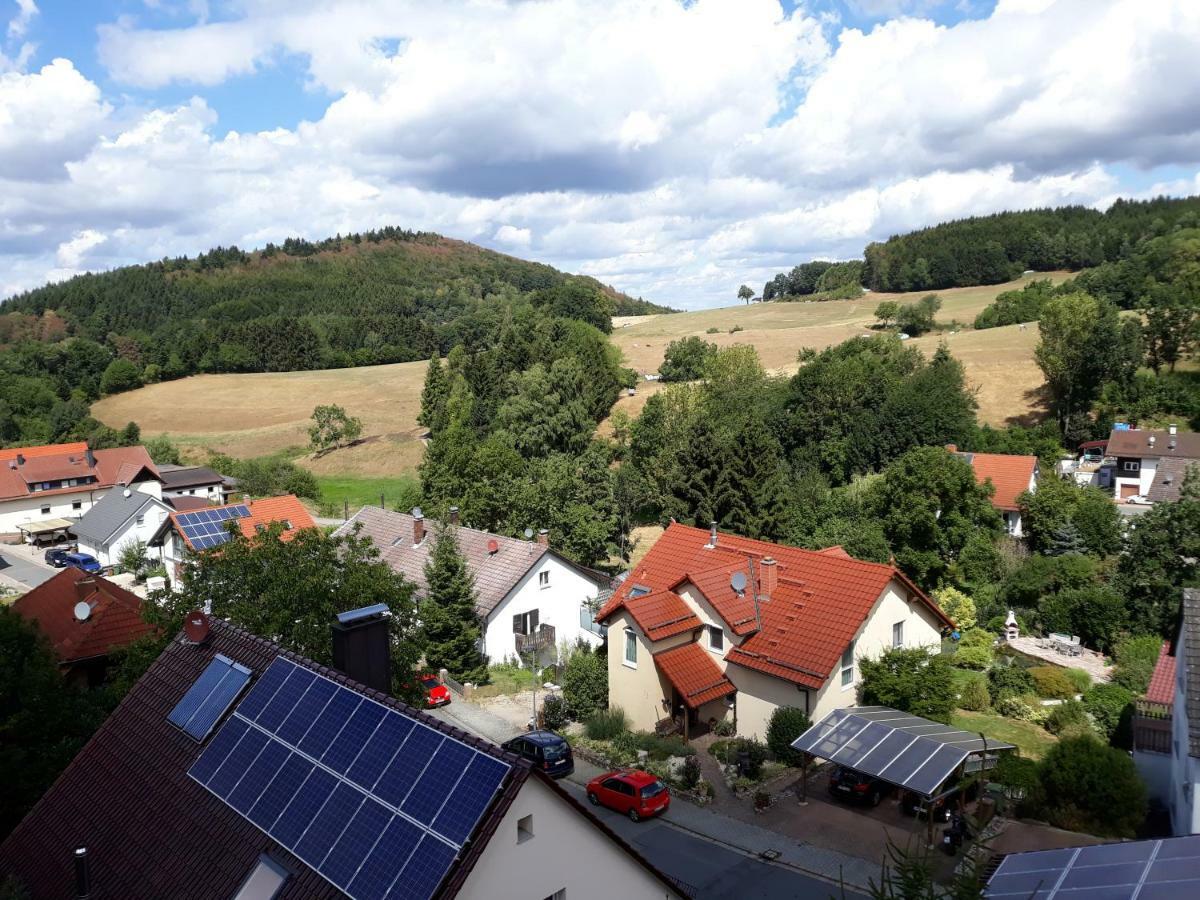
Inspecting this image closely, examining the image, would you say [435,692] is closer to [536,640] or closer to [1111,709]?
[536,640]

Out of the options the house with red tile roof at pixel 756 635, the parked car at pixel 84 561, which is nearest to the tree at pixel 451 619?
the house with red tile roof at pixel 756 635

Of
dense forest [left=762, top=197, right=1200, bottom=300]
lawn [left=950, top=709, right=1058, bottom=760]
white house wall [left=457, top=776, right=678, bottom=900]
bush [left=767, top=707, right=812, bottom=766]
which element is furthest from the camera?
dense forest [left=762, top=197, right=1200, bottom=300]

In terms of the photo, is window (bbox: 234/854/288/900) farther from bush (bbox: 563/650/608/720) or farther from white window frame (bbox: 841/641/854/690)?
bush (bbox: 563/650/608/720)

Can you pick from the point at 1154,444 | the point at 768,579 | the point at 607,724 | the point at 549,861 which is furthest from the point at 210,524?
the point at 1154,444

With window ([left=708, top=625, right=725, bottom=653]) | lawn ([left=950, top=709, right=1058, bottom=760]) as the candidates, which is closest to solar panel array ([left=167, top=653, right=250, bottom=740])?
window ([left=708, top=625, right=725, bottom=653])

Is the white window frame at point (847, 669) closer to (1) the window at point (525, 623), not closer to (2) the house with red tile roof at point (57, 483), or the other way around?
(1) the window at point (525, 623)

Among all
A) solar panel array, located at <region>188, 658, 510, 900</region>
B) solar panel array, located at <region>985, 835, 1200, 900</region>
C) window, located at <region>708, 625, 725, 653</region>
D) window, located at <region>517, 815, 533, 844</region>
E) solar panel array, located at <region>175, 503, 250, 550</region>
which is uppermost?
solar panel array, located at <region>188, 658, 510, 900</region>

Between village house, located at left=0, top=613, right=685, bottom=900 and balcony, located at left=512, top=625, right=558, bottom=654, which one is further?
balcony, located at left=512, top=625, right=558, bottom=654

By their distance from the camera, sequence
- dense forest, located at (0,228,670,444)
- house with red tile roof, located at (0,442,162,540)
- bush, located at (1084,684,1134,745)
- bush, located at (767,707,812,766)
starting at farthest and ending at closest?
dense forest, located at (0,228,670,444) < house with red tile roof, located at (0,442,162,540) < bush, located at (1084,684,1134,745) < bush, located at (767,707,812,766)
